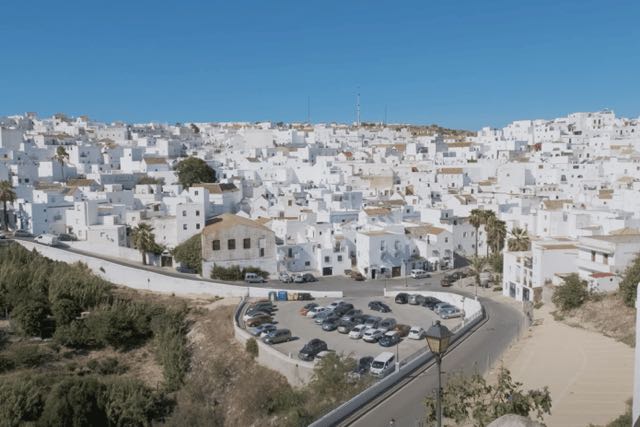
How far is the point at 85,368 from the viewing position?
109ft

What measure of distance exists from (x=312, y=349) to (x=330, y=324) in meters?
4.16

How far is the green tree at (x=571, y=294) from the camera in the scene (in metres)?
27.2

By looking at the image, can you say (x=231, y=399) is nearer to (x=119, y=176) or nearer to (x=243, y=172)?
(x=119, y=176)

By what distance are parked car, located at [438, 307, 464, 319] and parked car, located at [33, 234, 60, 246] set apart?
28.4m

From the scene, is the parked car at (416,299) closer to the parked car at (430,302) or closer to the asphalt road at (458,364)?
the parked car at (430,302)

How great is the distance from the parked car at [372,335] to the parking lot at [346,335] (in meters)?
0.23

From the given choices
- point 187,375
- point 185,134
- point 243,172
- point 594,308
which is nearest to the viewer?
point 594,308

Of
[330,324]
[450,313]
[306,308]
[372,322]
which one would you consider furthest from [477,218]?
[330,324]

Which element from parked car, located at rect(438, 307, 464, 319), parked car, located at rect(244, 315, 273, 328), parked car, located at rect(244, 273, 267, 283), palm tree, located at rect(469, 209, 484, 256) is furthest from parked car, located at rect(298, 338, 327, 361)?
palm tree, located at rect(469, 209, 484, 256)

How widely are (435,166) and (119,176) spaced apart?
38.5 meters

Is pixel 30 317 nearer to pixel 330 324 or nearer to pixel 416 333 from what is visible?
pixel 330 324

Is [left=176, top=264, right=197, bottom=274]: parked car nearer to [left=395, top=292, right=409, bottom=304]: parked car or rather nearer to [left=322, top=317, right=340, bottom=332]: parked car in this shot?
[left=322, top=317, right=340, bottom=332]: parked car

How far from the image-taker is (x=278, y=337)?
2820 centimetres

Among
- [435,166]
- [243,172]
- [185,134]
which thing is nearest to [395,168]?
[435,166]
